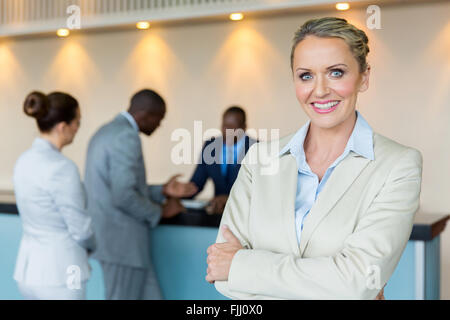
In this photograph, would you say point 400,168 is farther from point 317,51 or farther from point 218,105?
point 218,105

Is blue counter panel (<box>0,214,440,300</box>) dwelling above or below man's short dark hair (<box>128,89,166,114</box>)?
below

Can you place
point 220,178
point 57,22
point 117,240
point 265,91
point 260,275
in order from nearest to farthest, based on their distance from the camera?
point 260,275, point 117,240, point 220,178, point 265,91, point 57,22

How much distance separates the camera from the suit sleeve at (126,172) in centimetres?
243

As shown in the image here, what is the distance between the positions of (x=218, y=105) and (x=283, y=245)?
3265mm

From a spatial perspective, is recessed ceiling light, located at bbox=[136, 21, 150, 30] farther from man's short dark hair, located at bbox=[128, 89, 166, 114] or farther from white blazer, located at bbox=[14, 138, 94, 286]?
white blazer, located at bbox=[14, 138, 94, 286]

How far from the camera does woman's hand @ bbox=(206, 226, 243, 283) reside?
1.09 metres

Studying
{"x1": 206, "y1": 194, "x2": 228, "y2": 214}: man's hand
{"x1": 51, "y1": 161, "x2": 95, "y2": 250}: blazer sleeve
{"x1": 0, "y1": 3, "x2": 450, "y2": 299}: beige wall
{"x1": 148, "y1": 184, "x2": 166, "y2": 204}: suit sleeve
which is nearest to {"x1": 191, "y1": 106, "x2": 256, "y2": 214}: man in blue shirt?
{"x1": 206, "y1": 194, "x2": 228, "y2": 214}: man's hand

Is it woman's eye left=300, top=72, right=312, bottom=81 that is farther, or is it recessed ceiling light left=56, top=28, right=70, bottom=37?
recessed ceiling light left=56, top=28, right=70, bottom=37

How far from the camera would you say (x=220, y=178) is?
10.0ft

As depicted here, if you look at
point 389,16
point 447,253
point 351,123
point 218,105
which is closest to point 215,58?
point 218,105

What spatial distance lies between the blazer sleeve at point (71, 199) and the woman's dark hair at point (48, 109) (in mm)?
198

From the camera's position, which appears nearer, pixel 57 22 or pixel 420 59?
pixel 420 59

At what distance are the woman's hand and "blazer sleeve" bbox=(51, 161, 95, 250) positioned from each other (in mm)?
1099

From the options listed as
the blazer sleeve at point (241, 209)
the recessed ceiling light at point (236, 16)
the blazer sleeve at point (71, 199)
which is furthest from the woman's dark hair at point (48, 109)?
the recessed ceiling light at point (236, 16)
